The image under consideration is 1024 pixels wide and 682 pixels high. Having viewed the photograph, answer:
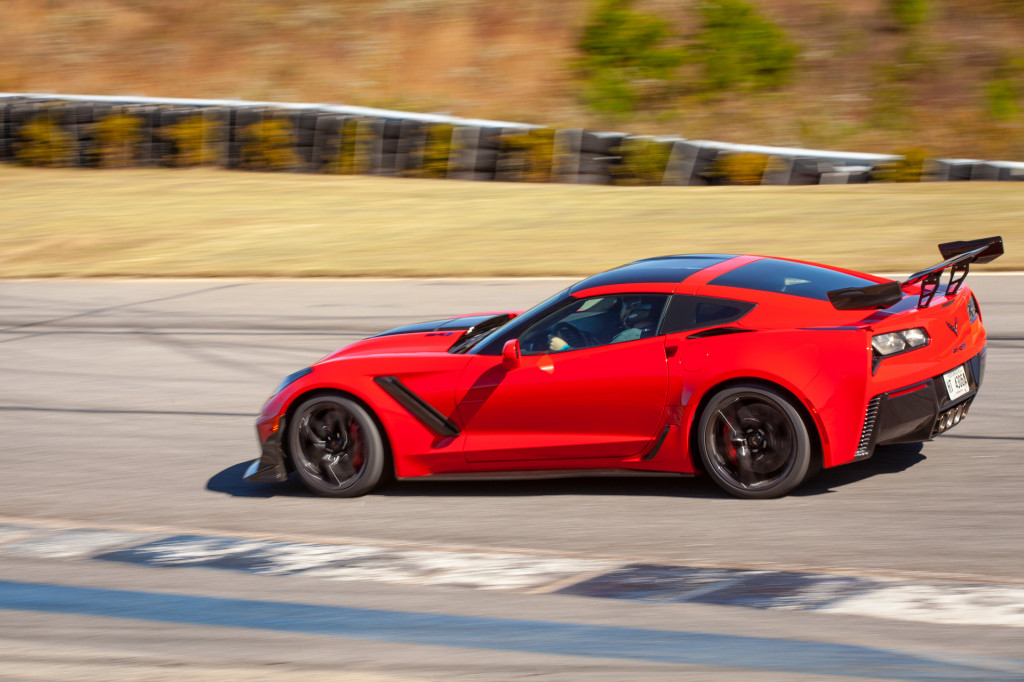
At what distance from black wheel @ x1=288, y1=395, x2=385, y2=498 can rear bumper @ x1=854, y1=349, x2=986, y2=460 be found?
2581 mm

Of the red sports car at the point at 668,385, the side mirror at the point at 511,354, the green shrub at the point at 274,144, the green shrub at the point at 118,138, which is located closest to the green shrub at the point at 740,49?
the green shrub at the point at 274,144

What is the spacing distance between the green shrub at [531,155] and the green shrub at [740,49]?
372 inches

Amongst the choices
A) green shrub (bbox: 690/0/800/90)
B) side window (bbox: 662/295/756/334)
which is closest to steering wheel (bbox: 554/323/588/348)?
side window (bbox: 662/295/756/334)

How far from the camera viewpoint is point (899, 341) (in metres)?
5.78

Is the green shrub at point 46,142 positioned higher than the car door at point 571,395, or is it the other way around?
the green shrub at point 46,142

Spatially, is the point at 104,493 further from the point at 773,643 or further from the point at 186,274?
the point at 186,274

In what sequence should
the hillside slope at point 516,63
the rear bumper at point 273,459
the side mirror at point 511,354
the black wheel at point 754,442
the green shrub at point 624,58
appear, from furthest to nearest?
the green shrub at point 624,58 → the hillside slope at point 516,63 → the rear bumper at point 273,459 → the side mirror at point 511,354 → the black wheel at point 754,442

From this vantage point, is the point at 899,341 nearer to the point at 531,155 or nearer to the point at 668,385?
the point at 668,385

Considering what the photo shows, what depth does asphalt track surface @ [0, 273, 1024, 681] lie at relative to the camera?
431cm

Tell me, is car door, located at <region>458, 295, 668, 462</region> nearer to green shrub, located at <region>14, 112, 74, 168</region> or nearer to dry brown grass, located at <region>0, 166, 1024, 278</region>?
dry brown grass, located at <region>0, 166, 1024, 278</region>

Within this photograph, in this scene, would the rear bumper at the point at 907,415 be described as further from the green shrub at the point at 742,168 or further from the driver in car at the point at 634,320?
the green shrub at the point at 742,168

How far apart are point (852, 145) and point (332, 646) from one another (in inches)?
976

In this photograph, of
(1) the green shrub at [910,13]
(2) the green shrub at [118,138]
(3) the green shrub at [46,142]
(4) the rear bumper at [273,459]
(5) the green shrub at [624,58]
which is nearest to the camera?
(4) the rear bumper at [273,459]

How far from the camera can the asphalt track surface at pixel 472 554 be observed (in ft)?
14.1
